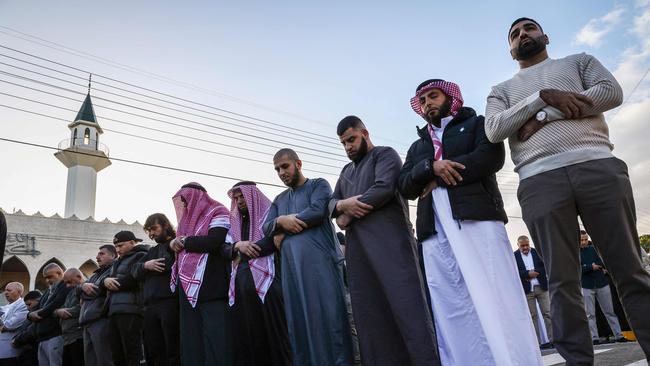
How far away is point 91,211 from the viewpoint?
1638 inches

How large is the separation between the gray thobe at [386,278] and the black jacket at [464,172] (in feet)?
0.67

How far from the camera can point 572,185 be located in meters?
2.25

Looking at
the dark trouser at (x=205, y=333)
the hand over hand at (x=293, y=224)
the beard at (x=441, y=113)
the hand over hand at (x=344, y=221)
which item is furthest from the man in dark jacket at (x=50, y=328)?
the beard at (x=441, y=113)

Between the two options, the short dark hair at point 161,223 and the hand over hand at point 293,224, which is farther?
the short dark hair at point 161,223

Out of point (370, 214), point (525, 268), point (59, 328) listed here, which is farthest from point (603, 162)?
point (59, 328)

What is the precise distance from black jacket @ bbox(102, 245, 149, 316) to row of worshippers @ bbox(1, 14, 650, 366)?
56cm

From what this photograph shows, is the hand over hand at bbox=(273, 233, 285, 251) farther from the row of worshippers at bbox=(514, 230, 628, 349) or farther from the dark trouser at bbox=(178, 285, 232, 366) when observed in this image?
the row of worshippers at bbox=(514, 230, 628, 349)

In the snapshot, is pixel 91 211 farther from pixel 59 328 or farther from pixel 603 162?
pixel 603 162

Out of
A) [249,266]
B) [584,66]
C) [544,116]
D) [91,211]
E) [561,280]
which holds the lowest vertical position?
[561,280]

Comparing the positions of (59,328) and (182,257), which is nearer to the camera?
(182,257)

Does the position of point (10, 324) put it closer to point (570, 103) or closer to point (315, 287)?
point (315, 287)

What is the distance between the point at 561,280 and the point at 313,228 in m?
1.87

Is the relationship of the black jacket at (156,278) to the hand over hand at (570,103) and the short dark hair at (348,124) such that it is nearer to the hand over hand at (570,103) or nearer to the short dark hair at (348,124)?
the short dark hair at (348,124)

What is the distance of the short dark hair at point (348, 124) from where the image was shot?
137 inches
